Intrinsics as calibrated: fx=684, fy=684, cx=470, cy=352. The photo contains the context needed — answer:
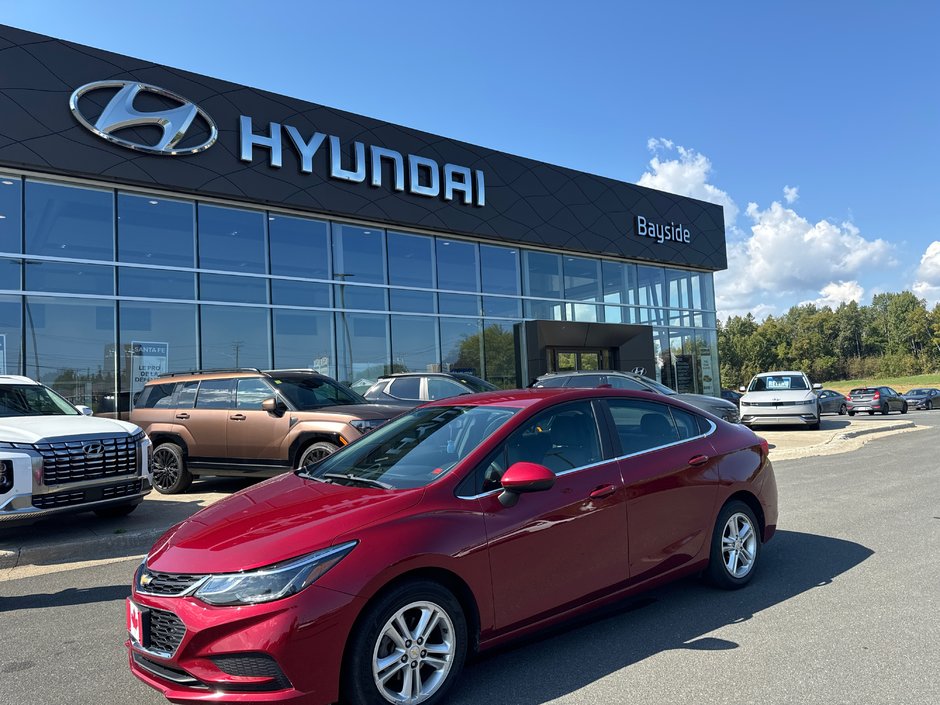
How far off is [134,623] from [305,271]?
1447cm

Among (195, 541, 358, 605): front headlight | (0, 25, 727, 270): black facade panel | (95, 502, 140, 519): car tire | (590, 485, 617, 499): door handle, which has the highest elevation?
(0, 25, 727, 270): black facade panel

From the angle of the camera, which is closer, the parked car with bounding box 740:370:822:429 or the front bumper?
the front bumper

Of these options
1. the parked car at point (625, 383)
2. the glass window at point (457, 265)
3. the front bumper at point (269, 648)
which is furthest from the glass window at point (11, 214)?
the front bumper at point (269, 648)

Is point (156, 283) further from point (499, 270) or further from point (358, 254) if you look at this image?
point (499, 270)

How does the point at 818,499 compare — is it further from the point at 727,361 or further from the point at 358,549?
the point at 727,361

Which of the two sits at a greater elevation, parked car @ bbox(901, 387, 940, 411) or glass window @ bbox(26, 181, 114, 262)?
glass window @ bbox(26, 181, 114, 262)

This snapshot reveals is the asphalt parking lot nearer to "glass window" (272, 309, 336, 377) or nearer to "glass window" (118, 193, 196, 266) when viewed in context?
"glass window" (118, 193, 196, 266)

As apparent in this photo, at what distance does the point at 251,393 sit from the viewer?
388 inches

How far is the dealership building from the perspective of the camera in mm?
13523

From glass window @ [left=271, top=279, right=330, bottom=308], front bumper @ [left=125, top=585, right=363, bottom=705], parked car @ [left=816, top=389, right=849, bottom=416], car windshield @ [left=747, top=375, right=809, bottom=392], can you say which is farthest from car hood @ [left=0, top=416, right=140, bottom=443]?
parked car @ [left=816, top=389, right=849, bottom=416]

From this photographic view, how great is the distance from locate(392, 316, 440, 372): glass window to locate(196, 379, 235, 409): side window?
841 cm

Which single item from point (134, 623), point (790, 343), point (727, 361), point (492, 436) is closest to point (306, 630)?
point (134, 623)

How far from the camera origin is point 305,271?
56.3ft

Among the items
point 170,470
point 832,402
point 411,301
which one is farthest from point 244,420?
point 832,402
